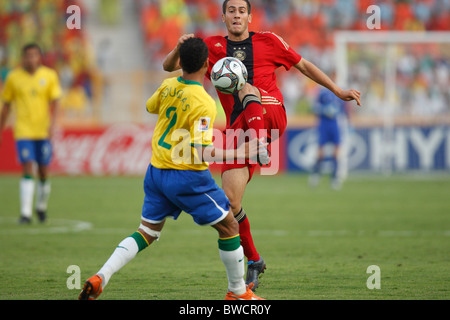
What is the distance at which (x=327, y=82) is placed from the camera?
6.75 meters

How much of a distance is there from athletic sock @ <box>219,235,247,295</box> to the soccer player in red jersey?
0.84 m

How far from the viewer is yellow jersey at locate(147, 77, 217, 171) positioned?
5445mm

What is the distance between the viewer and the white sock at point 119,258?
5.45 meters

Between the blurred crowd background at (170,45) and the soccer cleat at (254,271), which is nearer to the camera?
the soccer cleat at (254,271)

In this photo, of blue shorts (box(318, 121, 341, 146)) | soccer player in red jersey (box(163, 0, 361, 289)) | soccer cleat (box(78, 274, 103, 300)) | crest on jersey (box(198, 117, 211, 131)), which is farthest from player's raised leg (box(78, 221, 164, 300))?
blue shorts (box(318, 121, 341, 146))

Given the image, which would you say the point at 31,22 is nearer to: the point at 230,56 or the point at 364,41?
the point at 364,41

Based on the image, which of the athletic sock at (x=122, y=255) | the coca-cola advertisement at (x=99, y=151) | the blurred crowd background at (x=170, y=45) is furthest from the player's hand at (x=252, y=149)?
the blurred crowd background at (x=170, y=45)

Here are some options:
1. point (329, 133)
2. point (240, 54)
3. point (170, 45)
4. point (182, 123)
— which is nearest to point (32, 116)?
point (240, 54)

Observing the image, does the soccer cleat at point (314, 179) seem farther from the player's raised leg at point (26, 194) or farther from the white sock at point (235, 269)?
the white sock at point (235, 269)

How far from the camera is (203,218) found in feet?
18.2

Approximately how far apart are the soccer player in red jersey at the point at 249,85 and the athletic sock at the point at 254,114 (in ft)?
0.07

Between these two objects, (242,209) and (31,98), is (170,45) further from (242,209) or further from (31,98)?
(242,209)

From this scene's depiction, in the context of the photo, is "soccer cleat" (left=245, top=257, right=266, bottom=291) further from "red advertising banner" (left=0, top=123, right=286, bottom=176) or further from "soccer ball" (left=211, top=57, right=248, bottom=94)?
"red advertising banner" (left=0, top=123, right=286, bottom=176)
